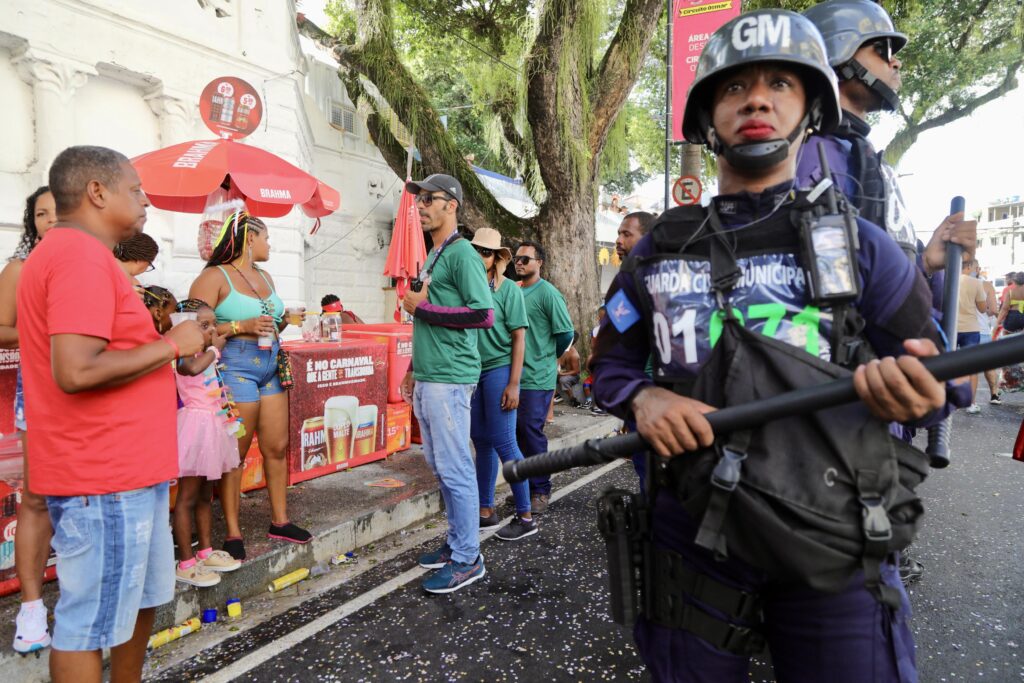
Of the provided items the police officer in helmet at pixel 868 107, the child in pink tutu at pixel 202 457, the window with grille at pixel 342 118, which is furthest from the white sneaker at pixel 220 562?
the window with grille at pixel 342 118

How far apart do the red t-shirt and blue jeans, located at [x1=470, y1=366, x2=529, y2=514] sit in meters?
2.51

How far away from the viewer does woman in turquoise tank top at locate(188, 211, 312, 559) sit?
3.51m

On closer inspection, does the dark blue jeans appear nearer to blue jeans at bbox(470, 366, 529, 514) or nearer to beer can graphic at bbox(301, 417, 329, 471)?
blue jeans at bbox(470, 366, 529, 514)

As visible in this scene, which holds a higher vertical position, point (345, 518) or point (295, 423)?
point (295, 423)

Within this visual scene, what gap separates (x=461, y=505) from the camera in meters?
3.52

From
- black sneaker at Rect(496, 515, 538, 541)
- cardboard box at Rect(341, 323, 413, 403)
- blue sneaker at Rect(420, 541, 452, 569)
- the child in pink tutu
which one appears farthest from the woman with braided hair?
A: cardboard box at Rect(341, 323, 413, 403)

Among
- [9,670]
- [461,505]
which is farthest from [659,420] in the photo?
[9,670]

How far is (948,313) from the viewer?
1.81m

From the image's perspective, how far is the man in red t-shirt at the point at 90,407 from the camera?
1.89 m

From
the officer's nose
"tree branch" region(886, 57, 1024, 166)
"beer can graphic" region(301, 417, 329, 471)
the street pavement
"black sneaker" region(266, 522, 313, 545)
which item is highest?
"tree branch" region(886, 57, 1024, 166)

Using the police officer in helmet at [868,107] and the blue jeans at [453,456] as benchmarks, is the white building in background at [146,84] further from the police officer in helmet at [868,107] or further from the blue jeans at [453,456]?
the police officer in helmet at [868,107]

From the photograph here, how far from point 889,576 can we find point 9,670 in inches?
127

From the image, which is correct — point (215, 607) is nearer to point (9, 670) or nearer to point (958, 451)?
point (9, 670)

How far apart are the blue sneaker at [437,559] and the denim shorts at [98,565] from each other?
1928 millimetres
